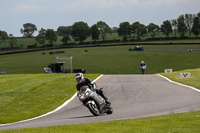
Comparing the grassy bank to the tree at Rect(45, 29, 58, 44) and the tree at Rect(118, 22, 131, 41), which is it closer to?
the tree at Rect(45, 29, 58, 44)

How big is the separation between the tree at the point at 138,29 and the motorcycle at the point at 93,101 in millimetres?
165256

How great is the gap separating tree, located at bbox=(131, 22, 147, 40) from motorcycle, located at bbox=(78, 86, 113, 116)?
165256 millimetres

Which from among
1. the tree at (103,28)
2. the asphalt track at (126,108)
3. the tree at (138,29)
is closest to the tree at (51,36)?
the tree at (103,28)

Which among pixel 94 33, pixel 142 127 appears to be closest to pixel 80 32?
pixel 94 33

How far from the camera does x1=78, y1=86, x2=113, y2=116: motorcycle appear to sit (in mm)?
12057

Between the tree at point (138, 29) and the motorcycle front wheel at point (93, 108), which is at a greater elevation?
the tree at point (138, 29)

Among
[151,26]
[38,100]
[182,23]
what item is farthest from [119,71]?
[151,26]

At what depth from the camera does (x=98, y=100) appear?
40.6ft

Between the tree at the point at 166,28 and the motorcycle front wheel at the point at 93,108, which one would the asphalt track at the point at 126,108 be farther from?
the tree at the point at 166,28

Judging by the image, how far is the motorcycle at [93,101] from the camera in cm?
1206

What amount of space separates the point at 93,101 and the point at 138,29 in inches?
6618

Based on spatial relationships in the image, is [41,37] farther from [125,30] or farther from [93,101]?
[93,101]

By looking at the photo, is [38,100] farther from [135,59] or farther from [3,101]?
[135,59]

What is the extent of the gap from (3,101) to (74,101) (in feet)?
12.4
